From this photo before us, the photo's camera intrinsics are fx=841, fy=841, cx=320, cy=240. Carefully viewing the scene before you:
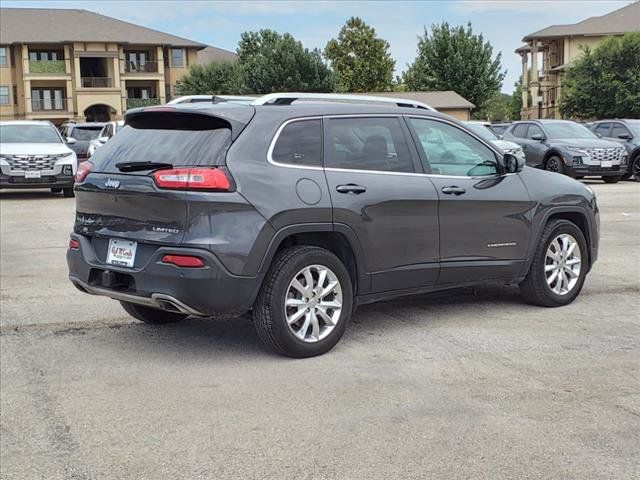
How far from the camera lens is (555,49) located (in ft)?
223

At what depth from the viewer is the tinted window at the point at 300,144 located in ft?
19.0

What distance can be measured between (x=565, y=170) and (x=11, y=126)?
13.4 m

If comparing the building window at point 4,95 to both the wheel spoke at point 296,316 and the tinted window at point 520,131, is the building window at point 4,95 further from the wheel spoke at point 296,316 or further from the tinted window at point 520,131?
the wheel spoke at point 296,316

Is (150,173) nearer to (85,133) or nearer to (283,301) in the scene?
(283,301)

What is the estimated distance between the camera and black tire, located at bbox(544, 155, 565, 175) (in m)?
21.3

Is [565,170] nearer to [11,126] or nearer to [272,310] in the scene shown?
[11,126]

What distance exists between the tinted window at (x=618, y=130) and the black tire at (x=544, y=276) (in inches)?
703

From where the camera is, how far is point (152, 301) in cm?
558

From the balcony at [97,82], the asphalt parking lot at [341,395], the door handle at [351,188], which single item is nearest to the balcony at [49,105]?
the balcony at [97,82]

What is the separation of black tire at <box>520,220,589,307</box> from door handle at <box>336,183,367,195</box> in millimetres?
1977

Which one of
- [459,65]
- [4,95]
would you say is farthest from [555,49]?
[4,95]

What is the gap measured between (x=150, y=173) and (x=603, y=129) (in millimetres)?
21756

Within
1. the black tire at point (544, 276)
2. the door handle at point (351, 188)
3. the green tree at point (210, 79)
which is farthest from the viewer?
the green tree at point (210, 79)

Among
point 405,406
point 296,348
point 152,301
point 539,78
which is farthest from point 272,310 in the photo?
point 539,78
